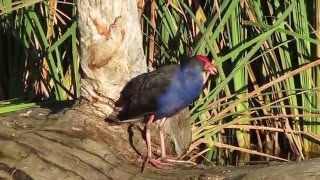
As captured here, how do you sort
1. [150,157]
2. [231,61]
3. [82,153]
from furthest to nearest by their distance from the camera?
1. [231,61]
2. [150,157]
3. [82,153]

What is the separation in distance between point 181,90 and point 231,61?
40.9 inches

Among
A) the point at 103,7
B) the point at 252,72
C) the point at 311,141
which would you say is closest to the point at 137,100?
the point at 103,7

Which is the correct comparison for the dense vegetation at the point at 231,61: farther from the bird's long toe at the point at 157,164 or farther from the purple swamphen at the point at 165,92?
the bird's long toe at the point at 157,164

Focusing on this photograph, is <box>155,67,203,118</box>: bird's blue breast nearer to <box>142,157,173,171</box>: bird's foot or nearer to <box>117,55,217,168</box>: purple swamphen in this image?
<box>117,55,217,168</box>: purple swamphen

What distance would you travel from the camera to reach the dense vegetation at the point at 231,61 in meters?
4.14

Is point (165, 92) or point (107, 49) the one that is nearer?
point (165, 92)

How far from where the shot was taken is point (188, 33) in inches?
169

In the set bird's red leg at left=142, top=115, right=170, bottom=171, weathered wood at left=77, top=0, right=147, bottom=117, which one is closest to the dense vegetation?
weathered wood at left=77, top=0, right=147, bottom=117

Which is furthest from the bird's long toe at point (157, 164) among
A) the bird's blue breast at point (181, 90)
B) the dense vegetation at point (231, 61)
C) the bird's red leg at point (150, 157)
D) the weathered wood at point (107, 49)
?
the dense vegetation at point (231, 61)

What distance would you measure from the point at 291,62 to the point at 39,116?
1.56 metres

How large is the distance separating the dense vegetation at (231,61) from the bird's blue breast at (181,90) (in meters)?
0.57

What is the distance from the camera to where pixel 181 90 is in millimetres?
3354

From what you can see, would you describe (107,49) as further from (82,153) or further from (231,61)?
(231,61)

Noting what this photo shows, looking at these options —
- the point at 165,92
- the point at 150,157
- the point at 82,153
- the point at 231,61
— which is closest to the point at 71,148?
the point at 82,153
